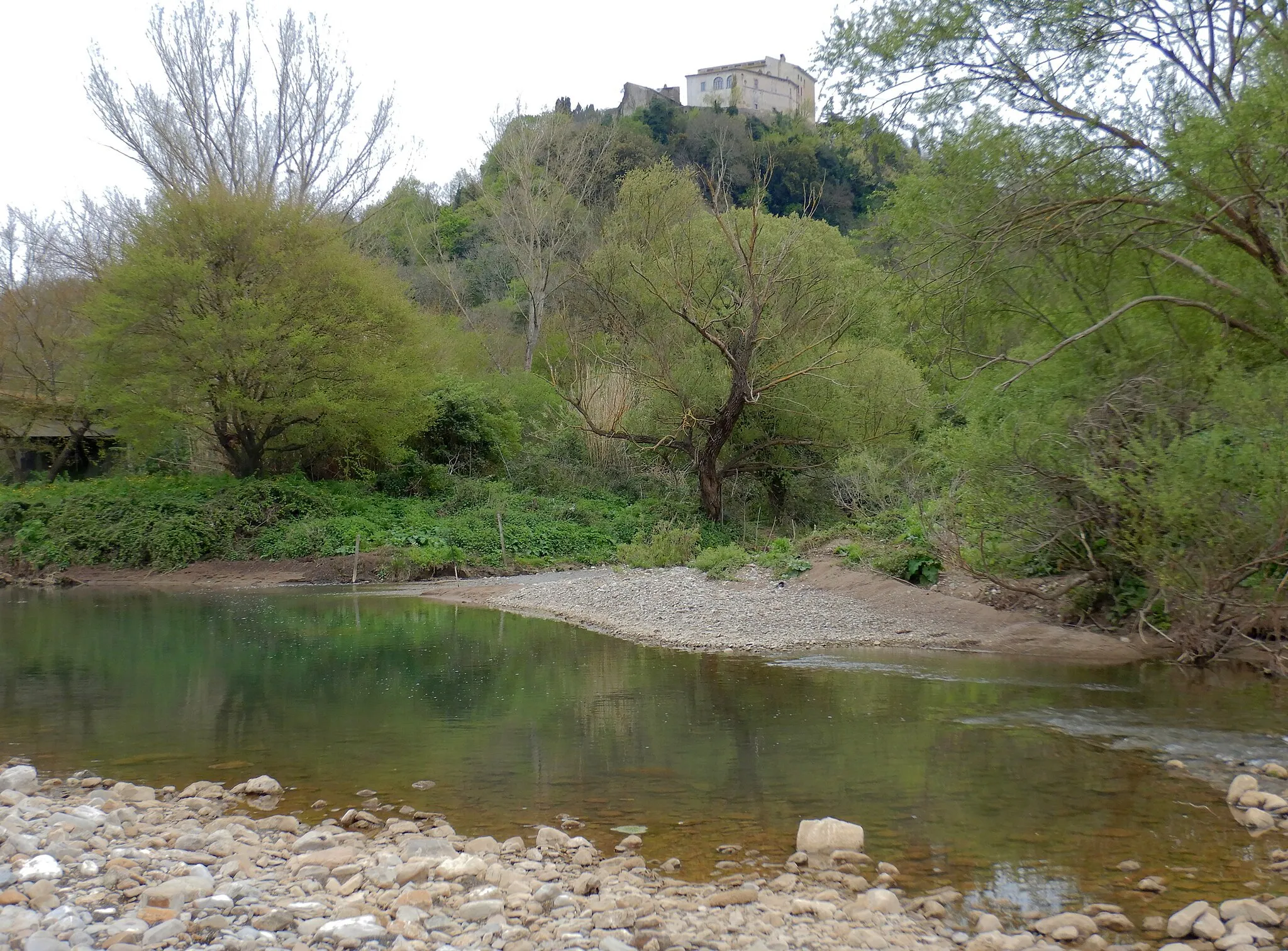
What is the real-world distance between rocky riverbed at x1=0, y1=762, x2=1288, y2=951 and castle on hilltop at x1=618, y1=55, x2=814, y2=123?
80.0 metres

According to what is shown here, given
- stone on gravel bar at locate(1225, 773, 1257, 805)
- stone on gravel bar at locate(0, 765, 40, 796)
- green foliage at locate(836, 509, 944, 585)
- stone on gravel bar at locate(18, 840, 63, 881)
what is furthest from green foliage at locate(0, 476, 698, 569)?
stone on gravel bar at locate(18, 840, 63, 881)

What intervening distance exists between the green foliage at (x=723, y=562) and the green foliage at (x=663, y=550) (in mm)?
2109

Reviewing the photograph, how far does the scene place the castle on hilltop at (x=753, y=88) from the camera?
281 feet

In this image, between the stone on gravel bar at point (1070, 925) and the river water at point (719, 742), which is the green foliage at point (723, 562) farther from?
the stone on gravel bar at point (1070, 925)

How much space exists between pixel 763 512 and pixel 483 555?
8112 millimetres

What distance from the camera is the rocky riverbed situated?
189 inches

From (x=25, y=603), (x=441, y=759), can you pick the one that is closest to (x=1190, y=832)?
(x=441, y=759)

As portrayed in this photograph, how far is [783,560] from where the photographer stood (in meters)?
18.6

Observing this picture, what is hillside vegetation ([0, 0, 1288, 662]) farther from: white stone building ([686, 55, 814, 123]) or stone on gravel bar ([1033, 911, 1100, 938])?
white stone building ([686, 55, 814, 123])

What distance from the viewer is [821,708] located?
34.0 ft

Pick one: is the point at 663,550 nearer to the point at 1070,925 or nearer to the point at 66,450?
the point at 1070,925

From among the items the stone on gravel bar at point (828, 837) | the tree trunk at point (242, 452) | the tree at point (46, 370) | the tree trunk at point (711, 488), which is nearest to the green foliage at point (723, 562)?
the tree trunk at point (711, 488)

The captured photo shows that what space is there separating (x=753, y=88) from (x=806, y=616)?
3379 inches

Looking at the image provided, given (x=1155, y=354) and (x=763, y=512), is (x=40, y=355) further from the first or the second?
(x=1155, y=354)
